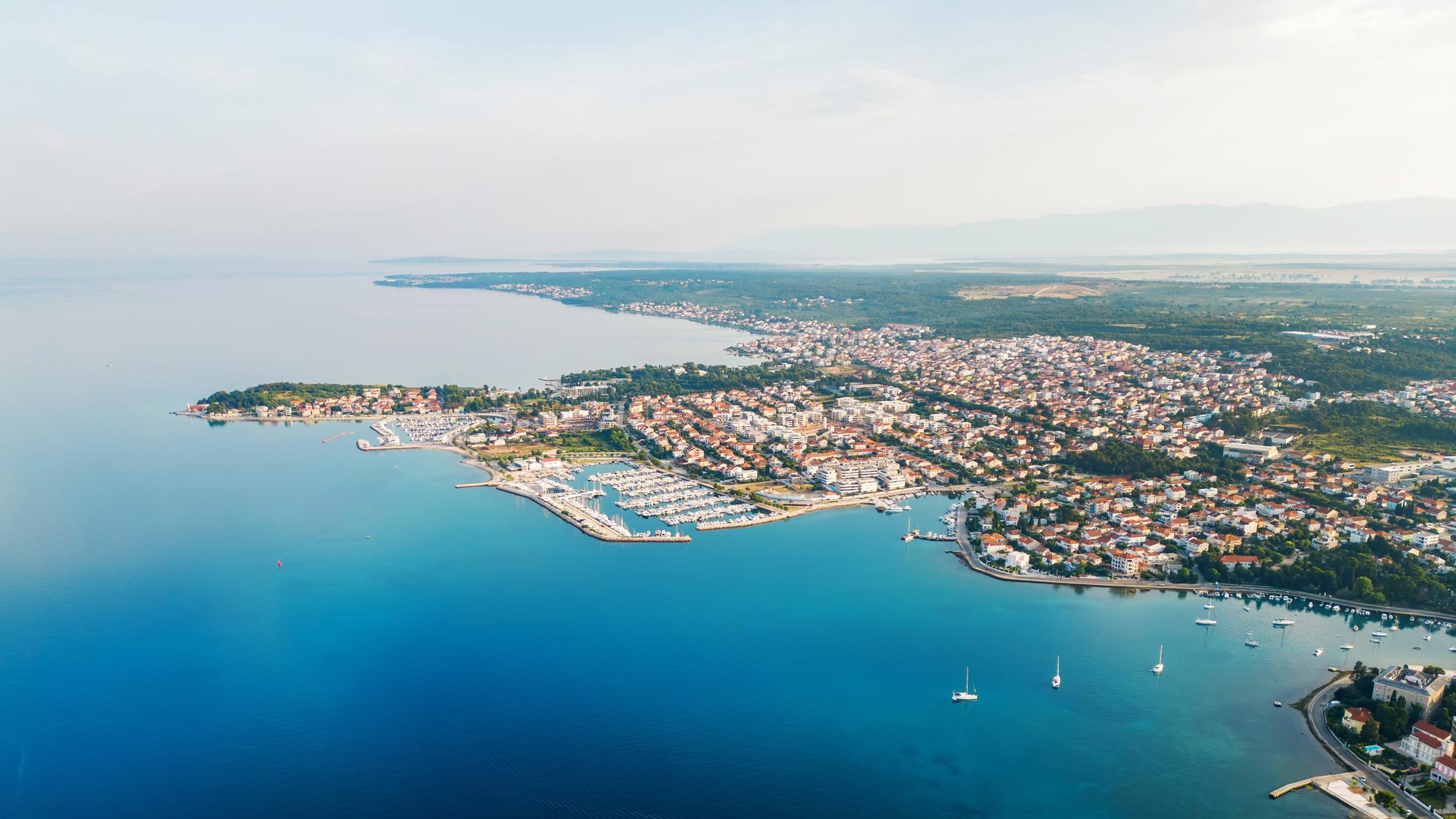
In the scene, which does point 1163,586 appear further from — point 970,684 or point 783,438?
point 783,438

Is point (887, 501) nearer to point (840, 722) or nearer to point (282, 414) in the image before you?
point (840, 722)

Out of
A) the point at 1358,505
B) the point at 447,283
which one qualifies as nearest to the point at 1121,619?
the point at 1358,505

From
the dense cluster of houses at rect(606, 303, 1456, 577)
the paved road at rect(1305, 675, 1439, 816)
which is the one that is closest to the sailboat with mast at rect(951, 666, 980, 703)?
the paved road at rect(1305, 675, 1439, 816)

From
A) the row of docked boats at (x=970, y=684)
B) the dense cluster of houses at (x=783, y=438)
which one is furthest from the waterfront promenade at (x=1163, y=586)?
the dense cluster of houses at (x=783, y=438)

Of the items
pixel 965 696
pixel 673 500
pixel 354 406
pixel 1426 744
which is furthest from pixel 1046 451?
pixel 354 406

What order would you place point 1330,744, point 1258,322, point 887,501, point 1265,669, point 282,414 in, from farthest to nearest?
point 1258,322 < point 282,414 < point 887,501 < point 1265,669 < point 1330,744

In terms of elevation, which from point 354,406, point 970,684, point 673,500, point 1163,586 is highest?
point 354,406
